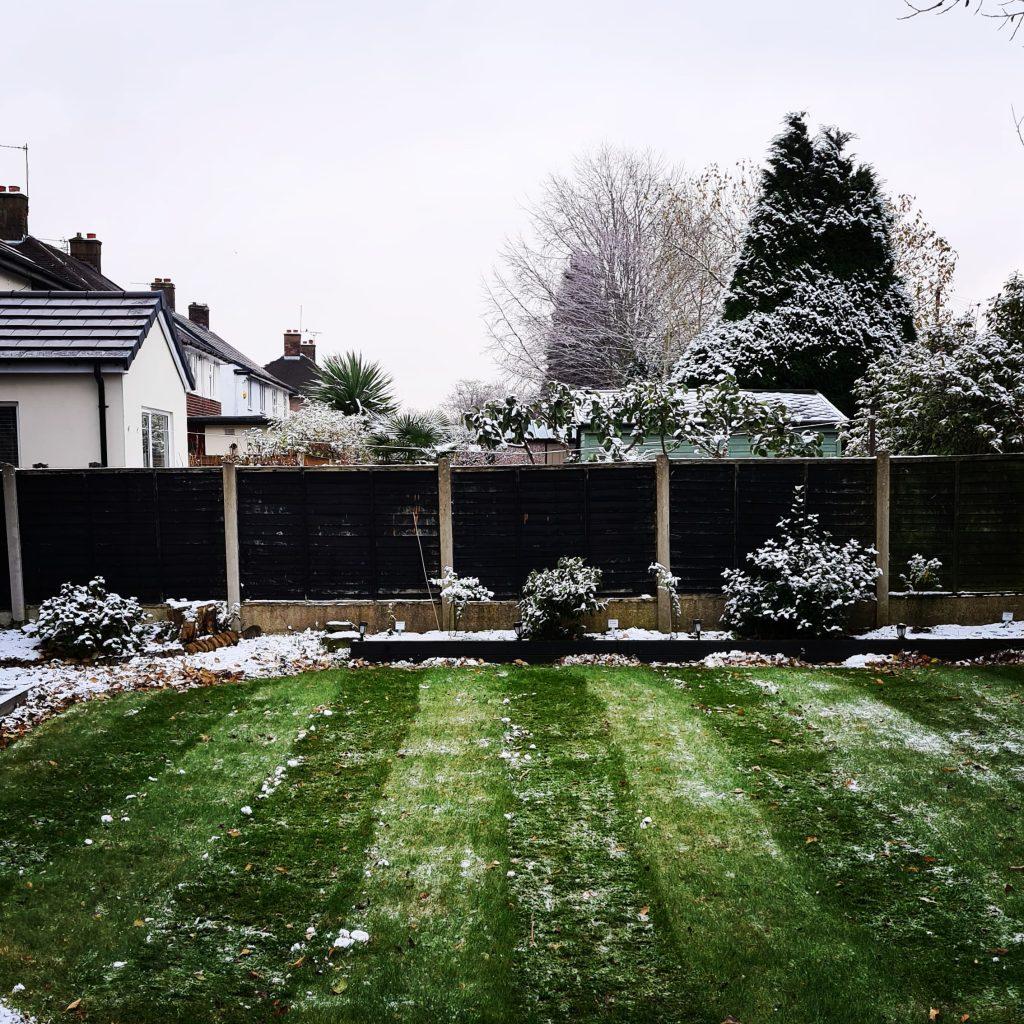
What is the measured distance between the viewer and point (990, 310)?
12891mm

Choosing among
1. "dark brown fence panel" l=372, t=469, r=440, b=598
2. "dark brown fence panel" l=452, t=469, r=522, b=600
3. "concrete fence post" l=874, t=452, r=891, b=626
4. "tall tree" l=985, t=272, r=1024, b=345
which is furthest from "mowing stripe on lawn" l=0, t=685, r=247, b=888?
"tall tree" l=985, t=272, r=1024, b=345

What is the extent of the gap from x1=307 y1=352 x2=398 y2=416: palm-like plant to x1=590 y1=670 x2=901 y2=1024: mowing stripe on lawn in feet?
48.7

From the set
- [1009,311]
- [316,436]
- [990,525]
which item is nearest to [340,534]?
[990,525]

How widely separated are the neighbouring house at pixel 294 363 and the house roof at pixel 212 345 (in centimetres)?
494

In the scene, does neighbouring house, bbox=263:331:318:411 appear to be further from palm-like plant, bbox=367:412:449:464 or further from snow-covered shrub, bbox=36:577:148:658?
snow-covered shrub, bbox=36:577:148:658

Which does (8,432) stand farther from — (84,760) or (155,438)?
(84,760)

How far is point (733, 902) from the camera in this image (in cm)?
397

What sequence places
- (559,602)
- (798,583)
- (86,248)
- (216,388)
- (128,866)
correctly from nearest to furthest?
(128,866) < (798,583) < (559,602) < (86,248) < (216,388)

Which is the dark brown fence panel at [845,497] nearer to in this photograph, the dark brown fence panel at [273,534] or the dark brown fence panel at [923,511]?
the dark brown fence panel at [923,511]

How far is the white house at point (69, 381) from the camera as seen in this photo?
12.1 meters

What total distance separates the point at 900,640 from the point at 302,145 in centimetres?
1387

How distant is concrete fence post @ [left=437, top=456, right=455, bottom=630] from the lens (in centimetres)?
962

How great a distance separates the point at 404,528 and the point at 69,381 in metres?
6.13

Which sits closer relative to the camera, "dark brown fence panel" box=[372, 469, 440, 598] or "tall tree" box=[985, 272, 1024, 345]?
"dark brown fence panel" box=[372, 469, 440, 598]
